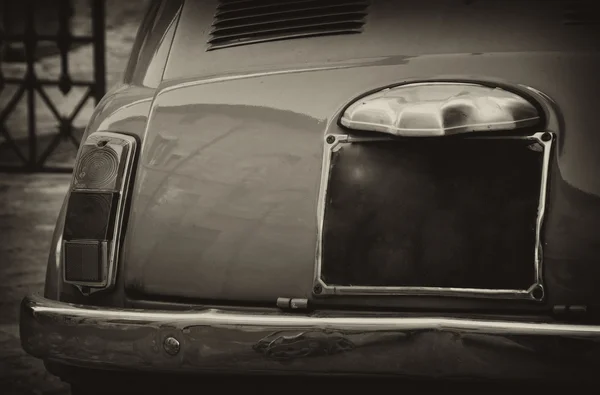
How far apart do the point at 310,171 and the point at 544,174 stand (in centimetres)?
55

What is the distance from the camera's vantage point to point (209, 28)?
10.1ft

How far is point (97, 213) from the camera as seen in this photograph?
276cm

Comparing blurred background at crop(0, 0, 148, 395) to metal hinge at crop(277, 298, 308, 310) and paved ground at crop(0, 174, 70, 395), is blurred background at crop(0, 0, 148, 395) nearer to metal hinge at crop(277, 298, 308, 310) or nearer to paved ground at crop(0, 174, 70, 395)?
paved ground at crop(0, 174, 70, 395)

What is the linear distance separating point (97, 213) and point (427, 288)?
2.81ft

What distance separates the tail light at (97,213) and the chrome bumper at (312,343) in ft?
0.40

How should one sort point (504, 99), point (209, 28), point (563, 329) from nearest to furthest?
point (563, 329) < point (504, 99) < point (209, 28)

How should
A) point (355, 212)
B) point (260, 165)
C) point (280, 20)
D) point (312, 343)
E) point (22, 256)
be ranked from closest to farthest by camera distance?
point (312, 343), point (355, 212), point (260, 165), point (280, 20), point (22, 256)

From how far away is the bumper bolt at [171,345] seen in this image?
8.26 feet

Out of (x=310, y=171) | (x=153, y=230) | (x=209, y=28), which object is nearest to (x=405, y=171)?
(x=310, y=171)

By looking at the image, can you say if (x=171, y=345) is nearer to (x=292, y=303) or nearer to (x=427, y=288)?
(x=292, y=303)

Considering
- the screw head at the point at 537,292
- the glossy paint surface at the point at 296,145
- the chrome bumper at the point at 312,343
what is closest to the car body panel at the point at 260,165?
the glossy paint surface at the point at 296,145

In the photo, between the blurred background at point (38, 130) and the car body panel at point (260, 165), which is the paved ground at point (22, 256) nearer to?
the blurred background at point (38, 130)

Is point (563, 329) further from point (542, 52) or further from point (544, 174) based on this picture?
point (542, 52)

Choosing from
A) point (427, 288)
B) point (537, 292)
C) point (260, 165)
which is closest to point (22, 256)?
point (260, 165)
